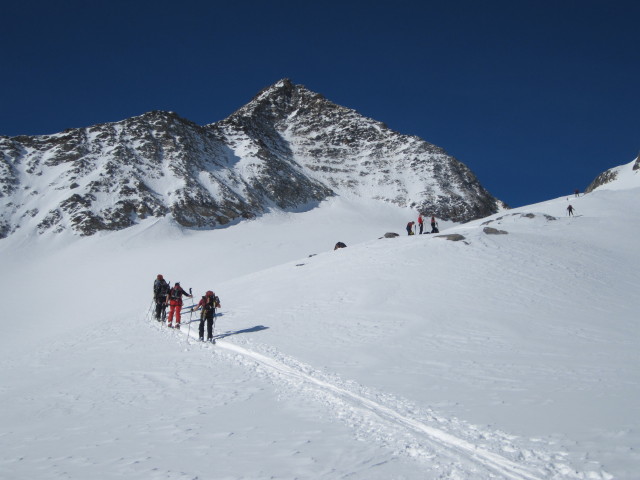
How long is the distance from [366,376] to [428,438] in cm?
372

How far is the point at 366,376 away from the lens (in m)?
9.77

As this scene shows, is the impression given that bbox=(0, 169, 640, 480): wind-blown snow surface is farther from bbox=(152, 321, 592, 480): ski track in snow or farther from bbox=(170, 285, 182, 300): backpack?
bbox=(170, 285, 182, 300): backpack

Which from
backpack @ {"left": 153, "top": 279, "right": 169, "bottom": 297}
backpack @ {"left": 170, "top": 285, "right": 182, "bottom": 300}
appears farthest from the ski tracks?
backpack @ {"left": 153, "top": 279, "right": 169, "bottom": 297}

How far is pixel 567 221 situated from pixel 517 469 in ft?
125

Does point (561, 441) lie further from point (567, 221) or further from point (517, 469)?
point (567, 221)

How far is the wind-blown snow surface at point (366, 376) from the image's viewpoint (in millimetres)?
5426

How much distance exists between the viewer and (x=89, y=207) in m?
54.6

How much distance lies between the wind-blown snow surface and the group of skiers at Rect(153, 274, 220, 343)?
0.90 metres

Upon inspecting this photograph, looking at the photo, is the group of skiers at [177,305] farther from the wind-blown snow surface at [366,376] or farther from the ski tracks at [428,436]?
the ski tracks at [428,436]

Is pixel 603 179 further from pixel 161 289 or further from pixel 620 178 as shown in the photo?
pixel 161 289

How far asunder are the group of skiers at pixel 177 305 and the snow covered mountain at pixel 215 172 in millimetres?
Answer: 37769

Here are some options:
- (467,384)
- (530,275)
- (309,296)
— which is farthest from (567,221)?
(467,384)

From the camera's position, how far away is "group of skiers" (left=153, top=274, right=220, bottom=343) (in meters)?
14.3

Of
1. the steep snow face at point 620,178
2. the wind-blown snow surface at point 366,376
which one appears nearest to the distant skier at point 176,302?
the wind-blown snow surface at point 366,376
